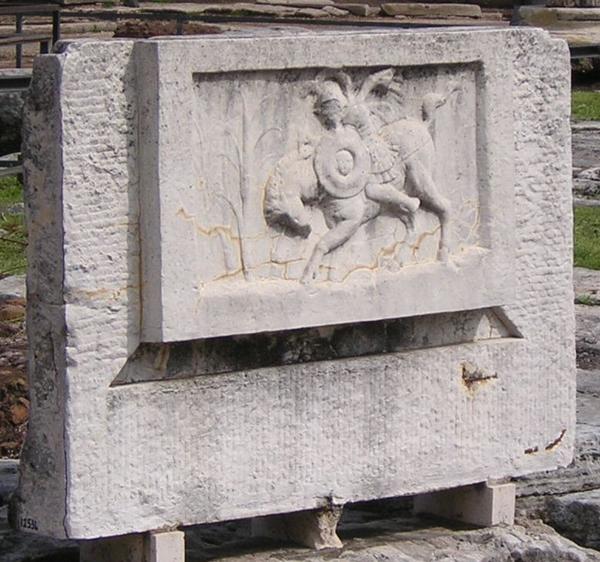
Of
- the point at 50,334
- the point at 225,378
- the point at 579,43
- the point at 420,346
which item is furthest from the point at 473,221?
the point at 579,43

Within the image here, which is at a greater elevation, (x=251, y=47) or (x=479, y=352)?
(x=251, y=47)

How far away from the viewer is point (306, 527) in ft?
19.3

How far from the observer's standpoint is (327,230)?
5656 mm

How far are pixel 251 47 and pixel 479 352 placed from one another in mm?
1204

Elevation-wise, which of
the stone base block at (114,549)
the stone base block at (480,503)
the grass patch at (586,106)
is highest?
the grass patch at (586,106)

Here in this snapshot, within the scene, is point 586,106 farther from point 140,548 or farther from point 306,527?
point 140,548

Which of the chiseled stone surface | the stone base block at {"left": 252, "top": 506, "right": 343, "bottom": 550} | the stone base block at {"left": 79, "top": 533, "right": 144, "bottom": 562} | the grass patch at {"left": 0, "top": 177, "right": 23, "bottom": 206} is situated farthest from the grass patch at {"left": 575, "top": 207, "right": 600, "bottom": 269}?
the chiseled stone surface

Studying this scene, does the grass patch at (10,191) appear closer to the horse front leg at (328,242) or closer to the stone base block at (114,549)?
the stone base block at (114,549)

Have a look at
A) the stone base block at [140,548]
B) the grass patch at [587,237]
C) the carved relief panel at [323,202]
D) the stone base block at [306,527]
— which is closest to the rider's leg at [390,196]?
the carved relief panel at [323,202]

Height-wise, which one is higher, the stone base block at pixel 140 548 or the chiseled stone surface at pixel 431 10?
the chiseled stone surface at pixel 431 10

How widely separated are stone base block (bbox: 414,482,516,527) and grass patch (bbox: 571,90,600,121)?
939 cm

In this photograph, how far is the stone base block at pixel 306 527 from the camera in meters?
5.86

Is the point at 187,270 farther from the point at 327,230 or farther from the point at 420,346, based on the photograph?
the point at 420,346

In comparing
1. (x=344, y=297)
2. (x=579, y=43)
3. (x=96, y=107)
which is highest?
(x=579, y=43)
